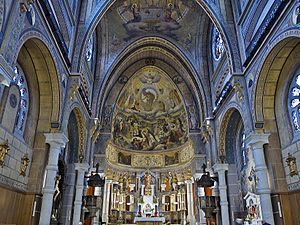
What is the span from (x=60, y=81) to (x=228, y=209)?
12.0 meters

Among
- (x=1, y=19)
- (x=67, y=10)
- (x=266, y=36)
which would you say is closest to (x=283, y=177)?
(x=266, y=36)

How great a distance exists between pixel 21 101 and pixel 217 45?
1359 centimetres

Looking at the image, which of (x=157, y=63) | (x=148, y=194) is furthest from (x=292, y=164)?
(x=148, y=194)

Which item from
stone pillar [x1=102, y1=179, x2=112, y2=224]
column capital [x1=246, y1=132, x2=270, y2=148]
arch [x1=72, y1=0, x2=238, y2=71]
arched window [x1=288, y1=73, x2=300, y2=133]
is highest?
arch [x1=72, y1=0, x2=238, y2=71]

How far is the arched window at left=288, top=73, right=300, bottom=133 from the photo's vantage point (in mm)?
10078

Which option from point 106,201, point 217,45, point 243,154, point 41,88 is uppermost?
point 217,45

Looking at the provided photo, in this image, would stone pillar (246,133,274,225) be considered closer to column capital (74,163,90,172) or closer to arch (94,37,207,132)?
arch (94,37,207,132)

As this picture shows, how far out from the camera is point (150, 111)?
94.5 feet

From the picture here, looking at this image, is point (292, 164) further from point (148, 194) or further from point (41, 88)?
point (148, 194)

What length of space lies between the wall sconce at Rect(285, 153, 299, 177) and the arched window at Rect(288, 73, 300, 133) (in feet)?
3.50

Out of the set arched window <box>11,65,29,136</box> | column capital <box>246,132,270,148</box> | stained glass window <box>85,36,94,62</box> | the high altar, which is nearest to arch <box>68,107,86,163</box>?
stained glass window <box>85,36,94,62</box>

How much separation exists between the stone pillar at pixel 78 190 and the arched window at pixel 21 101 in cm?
616

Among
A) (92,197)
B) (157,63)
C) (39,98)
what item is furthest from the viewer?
(157,63)

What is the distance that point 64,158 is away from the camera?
1541cm
